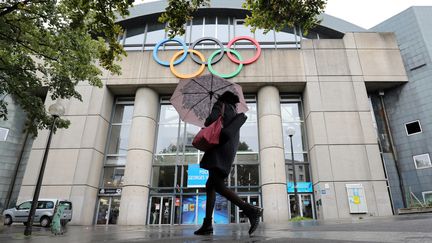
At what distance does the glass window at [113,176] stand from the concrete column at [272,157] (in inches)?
397

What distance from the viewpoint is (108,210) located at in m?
18.1

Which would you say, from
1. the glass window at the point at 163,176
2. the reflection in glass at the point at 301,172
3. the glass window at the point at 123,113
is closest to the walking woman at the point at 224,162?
the glass window at the point at 163,176

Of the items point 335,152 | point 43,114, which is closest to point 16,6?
point 43,114

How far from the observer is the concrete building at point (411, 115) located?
18.3 meters

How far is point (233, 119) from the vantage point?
346 centimetres

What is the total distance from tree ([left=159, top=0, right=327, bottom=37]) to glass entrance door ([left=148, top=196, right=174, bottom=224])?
14.9 m

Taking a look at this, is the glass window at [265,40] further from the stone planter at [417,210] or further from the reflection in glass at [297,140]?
the stone planter at [417,210]

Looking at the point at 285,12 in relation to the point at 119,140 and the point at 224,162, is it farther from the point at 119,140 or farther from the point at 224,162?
the point at 119,140

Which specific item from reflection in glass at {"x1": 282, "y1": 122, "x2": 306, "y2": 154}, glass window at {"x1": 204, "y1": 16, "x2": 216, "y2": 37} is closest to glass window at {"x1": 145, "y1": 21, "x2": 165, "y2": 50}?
glass window at {"x1": 204, "y1": 16, "x2": 216, "y2": 37}

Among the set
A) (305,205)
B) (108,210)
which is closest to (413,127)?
(305,205)

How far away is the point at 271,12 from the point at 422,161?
63.2 feet

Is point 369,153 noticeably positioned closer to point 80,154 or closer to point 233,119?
point 233,119

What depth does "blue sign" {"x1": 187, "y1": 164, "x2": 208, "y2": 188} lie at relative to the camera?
18.4m

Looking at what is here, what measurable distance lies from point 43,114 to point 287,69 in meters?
16.0
